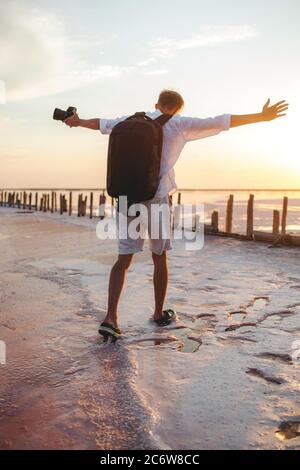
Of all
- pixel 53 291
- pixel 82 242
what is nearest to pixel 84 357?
pixel 53 291

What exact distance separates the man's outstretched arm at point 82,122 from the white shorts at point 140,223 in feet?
2.52

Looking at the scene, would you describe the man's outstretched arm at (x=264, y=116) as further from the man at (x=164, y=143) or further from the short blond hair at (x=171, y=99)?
the short blond hair at (x=171, y=99)

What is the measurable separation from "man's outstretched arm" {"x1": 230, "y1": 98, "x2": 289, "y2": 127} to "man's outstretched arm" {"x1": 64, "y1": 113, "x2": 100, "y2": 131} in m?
1.14

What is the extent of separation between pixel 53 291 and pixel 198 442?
3.54 m

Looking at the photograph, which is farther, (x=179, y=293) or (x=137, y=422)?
(x=179, y=293)

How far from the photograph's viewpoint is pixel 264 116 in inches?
130

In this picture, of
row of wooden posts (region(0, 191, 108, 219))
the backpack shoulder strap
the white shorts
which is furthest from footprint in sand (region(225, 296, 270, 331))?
row of wooden posts (region(0, 191, 108, 219))

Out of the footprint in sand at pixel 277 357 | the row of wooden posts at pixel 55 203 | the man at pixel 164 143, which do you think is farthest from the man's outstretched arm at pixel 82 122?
the row of wooden posts at pixel 55 203

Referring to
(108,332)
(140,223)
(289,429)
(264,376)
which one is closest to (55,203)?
(140,223)

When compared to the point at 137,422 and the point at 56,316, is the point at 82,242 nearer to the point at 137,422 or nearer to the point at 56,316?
the point at 56,316

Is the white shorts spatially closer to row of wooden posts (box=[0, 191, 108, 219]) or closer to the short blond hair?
the short blond hair

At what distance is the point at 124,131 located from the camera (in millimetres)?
3355

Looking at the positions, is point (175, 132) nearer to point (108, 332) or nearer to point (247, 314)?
point (108, 332)

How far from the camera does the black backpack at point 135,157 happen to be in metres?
3.35
